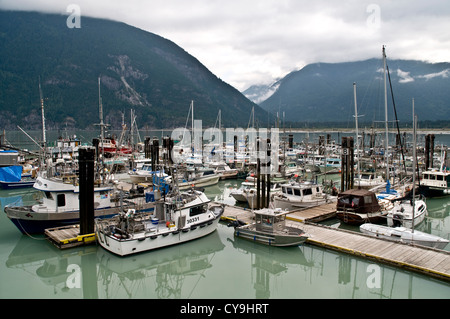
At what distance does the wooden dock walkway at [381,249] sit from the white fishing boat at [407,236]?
1.87ft

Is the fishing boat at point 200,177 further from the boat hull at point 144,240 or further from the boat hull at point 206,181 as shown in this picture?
the boat hull at point 144,240

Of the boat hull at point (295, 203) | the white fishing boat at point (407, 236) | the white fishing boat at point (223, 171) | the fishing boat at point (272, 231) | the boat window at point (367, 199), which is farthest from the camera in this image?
the white fishing boat at point (223, 171)

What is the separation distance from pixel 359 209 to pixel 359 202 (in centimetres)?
47

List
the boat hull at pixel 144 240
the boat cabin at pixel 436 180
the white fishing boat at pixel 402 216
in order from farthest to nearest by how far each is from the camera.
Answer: the boat cabin at pixel 436 180 < the white fishing boat at pixel 402 216 < the boat hull at pixel 144 240

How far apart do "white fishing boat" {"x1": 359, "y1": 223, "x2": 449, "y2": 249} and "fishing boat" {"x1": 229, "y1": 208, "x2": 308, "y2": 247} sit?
3.91 m

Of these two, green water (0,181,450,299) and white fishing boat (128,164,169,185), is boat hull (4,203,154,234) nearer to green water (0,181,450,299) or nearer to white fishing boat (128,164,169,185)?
green water (0,181,450,299)

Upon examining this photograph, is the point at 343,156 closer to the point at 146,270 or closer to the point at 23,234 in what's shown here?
the point at 146,270

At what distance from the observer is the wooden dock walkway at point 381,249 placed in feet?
45.9

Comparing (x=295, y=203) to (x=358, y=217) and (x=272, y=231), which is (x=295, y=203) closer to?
(x=358, y=217)

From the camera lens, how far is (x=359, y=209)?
21250 millimetres

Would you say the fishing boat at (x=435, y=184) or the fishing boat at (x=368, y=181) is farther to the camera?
the fishing boat at (x=368, y=181)

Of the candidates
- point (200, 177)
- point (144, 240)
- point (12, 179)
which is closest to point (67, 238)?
point (144, 240)

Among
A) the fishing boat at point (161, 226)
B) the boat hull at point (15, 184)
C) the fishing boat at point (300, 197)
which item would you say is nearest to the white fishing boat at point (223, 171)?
the fishing boat at point (300, 197)

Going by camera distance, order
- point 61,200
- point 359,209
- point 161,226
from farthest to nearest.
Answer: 1. point 359,209
2. point 61,200
3. point 161,226
